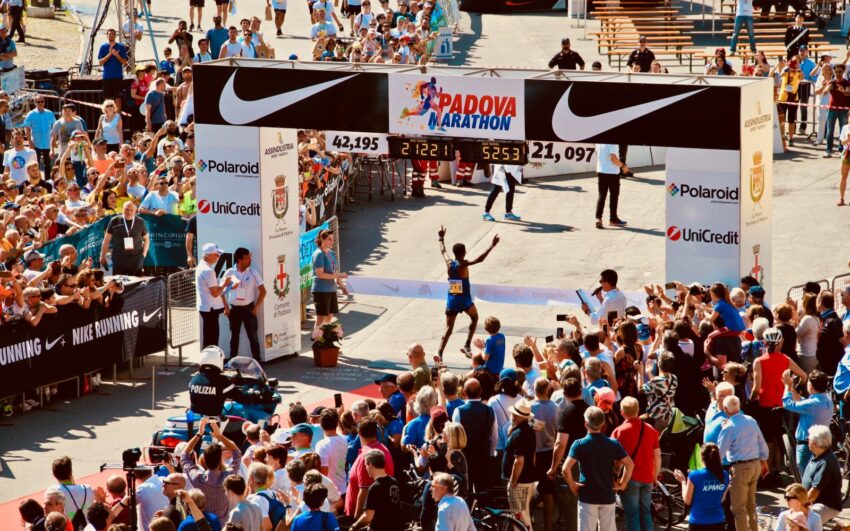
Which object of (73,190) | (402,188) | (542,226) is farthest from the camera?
(402,188)

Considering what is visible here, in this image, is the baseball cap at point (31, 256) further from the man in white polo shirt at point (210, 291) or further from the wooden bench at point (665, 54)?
the wooden bench at point (665, 54)

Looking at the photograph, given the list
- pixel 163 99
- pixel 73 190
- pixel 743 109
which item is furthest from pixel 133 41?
pixel 743 109

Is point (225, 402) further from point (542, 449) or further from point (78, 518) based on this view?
point (542, 449)

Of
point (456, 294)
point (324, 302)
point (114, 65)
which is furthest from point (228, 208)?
point (114, 65)

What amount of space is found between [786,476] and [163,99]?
17160 millimetres

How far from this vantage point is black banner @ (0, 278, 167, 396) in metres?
16.8

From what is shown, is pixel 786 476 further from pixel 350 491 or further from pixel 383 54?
pixel 383 54

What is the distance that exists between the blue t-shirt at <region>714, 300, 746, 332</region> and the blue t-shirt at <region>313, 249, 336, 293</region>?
19.2 feet

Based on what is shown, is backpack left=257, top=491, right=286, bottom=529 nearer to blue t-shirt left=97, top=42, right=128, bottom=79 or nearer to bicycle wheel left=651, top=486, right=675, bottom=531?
bicycle wheel left=651, top=486, right=675, bottom=531

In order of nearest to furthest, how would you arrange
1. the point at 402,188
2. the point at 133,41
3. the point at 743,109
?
1. the point at 743,109
2. the point at 402,188
3. the point at 133,41

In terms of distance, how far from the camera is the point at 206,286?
1861 cm

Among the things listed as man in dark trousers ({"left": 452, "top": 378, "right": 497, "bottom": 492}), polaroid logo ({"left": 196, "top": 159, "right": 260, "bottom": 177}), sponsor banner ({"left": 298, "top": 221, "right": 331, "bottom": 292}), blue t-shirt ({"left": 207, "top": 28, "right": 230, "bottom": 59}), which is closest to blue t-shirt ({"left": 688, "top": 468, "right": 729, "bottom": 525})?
man in dark trousers ({"left": 452, "top": 378, "right": 497, "bottom": 492})

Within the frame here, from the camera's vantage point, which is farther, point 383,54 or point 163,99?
point 383,54

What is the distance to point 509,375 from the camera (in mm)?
13617
